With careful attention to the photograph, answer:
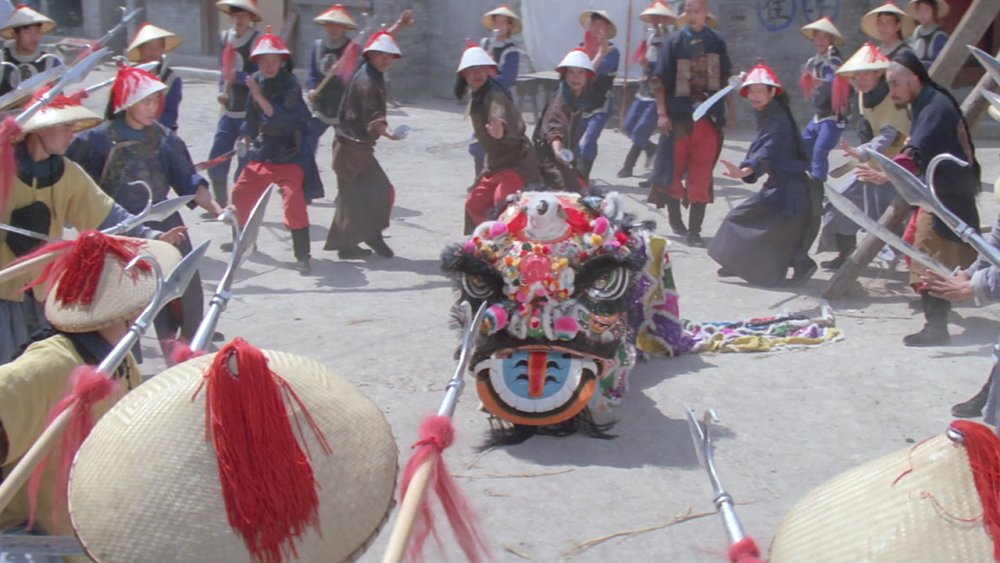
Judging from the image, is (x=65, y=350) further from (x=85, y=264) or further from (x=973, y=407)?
(x=973, y=407)

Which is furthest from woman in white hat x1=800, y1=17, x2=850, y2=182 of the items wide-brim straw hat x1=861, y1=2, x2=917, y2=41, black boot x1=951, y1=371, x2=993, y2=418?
black boot x1=951, y1=371, x2=993, y2=418

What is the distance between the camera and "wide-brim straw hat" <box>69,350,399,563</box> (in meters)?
2.12

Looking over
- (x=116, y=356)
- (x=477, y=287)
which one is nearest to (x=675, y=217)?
(x=477, y=287)

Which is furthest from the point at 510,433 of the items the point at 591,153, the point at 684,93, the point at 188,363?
the point at 591,153

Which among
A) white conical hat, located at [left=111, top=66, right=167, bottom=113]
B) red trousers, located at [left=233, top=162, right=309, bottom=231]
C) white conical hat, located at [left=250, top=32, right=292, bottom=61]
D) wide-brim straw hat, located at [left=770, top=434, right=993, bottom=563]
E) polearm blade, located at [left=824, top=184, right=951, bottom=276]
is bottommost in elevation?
red trousers, located at [left=233, top=162, right=309, bottom=231]

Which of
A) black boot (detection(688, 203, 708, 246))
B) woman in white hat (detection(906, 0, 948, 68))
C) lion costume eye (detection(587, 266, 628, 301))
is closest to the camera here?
lion costume eye (detection(587, 266, 628, 301))

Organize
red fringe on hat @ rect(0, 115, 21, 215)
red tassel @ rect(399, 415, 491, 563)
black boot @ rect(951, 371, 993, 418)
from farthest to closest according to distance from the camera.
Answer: black boot @ rect(951, 371, 993, 418) → red fringe on hat @ rect(0, 115, 21, 215) → red tassel @ rect(399, 415, 491, 563)

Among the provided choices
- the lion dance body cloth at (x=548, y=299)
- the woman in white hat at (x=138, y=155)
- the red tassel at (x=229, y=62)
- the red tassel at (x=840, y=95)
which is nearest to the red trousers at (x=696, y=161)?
the red tassel at (x=840, y=95)

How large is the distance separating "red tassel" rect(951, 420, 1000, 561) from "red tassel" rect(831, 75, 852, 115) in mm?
7881

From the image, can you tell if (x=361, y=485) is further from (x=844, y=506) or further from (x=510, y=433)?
(x=510, y=433)

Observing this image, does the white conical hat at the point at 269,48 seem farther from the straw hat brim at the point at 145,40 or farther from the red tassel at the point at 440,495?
the red tassel at the point at 440,495

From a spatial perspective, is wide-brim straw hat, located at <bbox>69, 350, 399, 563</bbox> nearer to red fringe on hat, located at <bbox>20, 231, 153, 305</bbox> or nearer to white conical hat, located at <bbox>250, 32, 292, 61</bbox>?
red fringe on hat, located at <bbox>20, 231, 153, 305</bbox>

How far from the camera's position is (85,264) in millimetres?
3307

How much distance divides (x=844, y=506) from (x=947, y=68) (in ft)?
22.9
